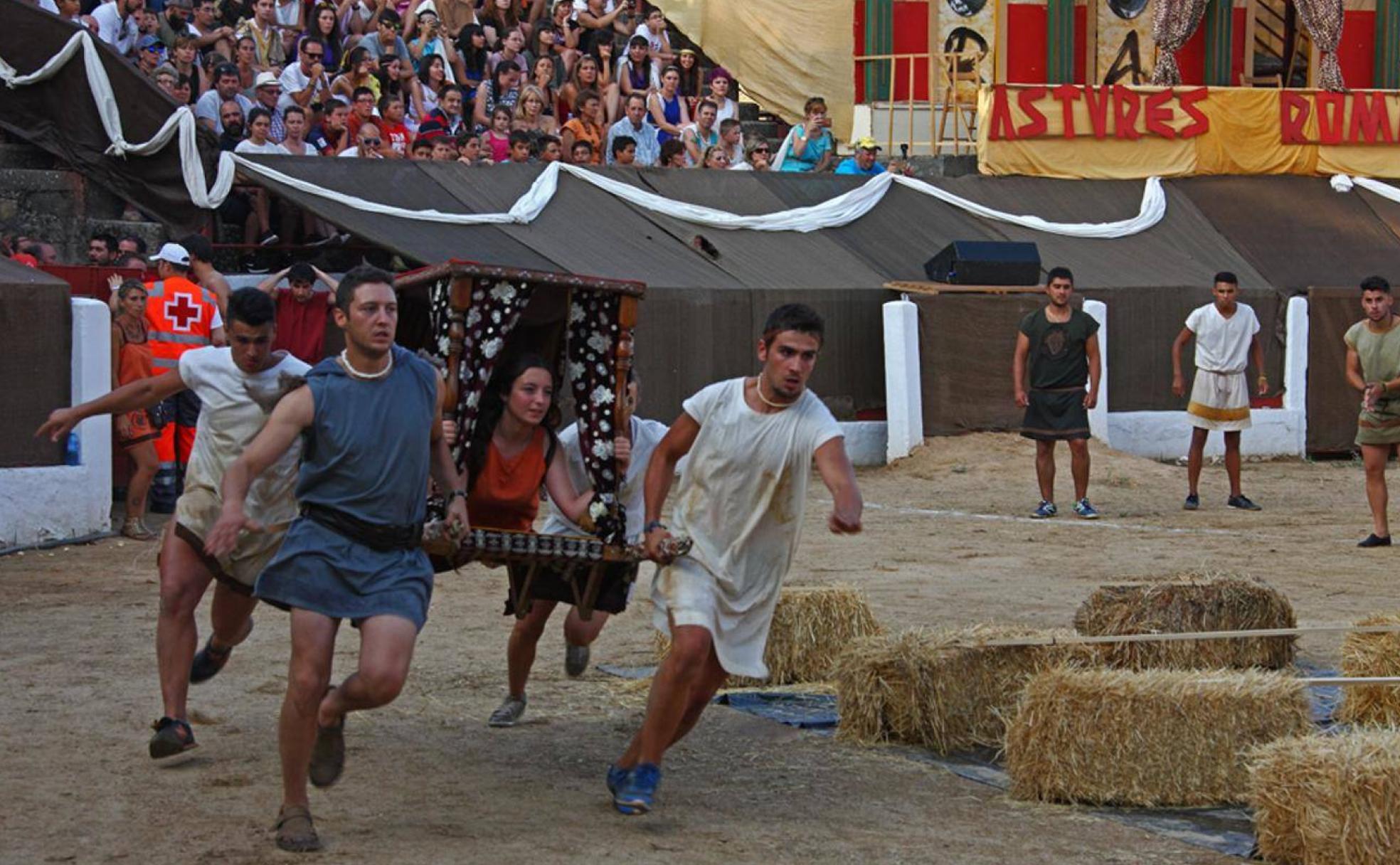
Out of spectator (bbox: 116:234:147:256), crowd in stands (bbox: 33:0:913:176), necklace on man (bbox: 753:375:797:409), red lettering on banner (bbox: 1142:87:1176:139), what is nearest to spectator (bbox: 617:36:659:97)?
crowd in stands (bbox: 33:0:913:176)

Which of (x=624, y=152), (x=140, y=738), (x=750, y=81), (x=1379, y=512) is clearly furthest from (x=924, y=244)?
(x=140, y=738)

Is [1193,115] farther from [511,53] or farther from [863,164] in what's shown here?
[511,53]

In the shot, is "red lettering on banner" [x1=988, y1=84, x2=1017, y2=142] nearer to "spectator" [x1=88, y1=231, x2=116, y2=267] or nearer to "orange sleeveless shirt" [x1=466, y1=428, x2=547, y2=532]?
"spectator" [x1=88, y1=231, x2=116, y2=267]

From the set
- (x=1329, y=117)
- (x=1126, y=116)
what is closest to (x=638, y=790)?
(x=1126, y=116)

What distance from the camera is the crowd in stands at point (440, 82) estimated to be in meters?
18.7

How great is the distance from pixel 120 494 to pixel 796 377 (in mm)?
10130

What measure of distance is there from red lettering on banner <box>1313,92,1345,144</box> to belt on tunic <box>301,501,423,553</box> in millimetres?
21636

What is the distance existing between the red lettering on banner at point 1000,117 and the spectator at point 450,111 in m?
6.53

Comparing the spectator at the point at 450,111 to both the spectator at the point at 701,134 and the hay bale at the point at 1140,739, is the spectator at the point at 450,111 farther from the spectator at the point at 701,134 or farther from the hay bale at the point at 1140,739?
the hay bale at the point at 1140,739

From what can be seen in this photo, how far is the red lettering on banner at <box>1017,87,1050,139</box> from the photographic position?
24.8 meters

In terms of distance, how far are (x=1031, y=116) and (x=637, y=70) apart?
492cm

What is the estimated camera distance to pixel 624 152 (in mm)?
21453

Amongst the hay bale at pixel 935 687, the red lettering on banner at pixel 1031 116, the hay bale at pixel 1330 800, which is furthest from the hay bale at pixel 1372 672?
the red lettering on banner at pixel 1031 116

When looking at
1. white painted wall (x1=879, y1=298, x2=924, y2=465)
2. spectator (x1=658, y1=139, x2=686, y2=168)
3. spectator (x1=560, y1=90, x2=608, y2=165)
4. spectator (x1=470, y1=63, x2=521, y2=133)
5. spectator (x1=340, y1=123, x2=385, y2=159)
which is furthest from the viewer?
spectator (x1=658, y1=139, x2=686, y2=168)
